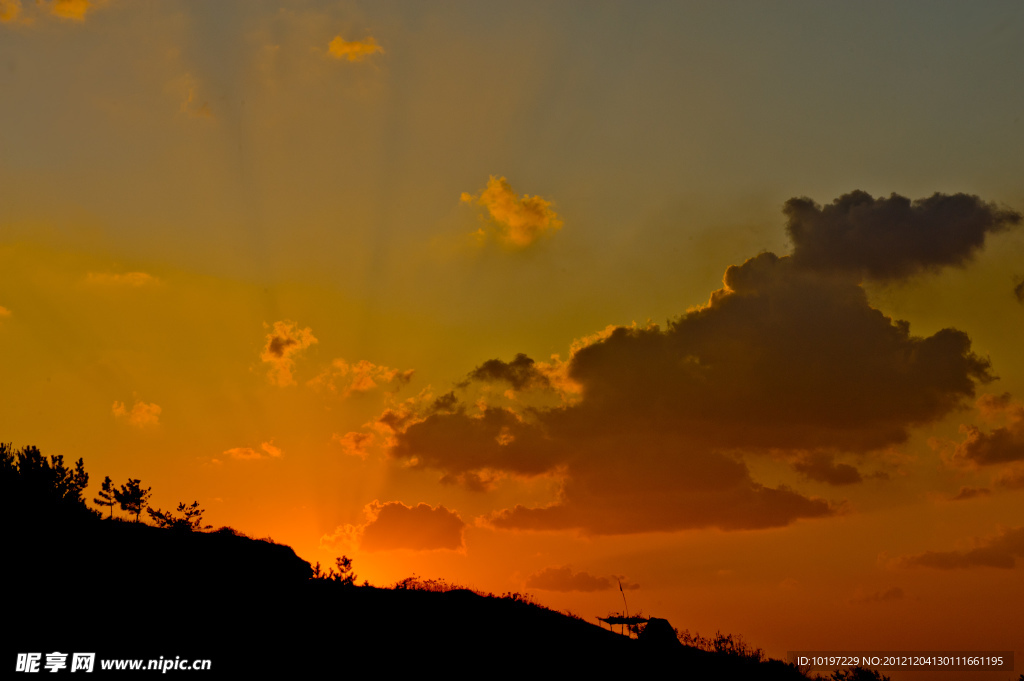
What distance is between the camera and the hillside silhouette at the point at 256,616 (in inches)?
1412

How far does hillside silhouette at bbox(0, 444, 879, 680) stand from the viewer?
35.9 m

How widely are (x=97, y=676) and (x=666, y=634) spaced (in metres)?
41.2

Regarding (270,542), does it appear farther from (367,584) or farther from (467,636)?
(467,636)

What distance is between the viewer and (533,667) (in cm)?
4316

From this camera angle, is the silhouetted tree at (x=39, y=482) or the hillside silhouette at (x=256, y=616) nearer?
the hillside silhouette at (x=256, y=616)

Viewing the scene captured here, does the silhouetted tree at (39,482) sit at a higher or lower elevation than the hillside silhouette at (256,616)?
higher

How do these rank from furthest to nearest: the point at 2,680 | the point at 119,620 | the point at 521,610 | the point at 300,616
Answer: the point at 521,610
the point at 300,616
the point at 119,620
the point at 2,680

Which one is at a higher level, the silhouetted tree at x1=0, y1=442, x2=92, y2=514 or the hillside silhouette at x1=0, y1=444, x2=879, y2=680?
the silhouetted tree at x1=0, y1=442, x2=92, y2=514

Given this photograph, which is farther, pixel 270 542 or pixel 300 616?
pixel 270 542

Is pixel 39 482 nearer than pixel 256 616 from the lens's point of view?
No

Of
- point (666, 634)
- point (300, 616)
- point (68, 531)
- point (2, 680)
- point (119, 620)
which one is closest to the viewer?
point (2, 680)

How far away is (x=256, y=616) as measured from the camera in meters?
40.8

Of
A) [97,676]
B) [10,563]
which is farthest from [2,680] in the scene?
[10,563]

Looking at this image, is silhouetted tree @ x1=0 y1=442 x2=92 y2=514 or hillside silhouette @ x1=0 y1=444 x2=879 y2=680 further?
silhouetted tree @ x1=0 y1=442 x2=92 y2=514
